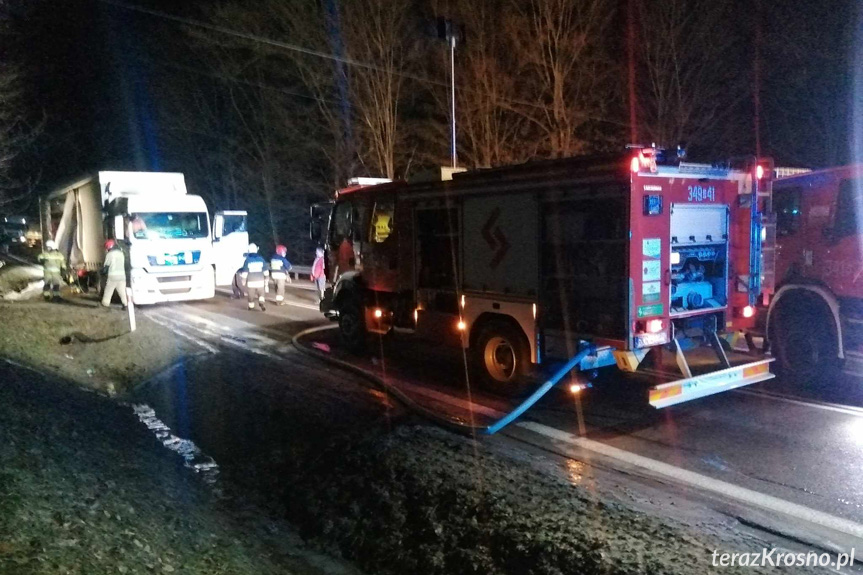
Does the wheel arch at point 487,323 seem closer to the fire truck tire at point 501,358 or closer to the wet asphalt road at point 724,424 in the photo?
the fire truck tire at point 501,358

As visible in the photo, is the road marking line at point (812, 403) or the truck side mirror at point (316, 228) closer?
the road marking line at point (812, 403)

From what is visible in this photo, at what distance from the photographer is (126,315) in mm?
15352

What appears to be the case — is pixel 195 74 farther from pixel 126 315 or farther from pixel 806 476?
pixel 806 476

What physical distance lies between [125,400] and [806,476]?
302 inches

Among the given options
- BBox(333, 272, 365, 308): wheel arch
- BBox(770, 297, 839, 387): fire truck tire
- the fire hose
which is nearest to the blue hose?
the fire hose

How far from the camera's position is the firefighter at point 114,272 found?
55.4 feet

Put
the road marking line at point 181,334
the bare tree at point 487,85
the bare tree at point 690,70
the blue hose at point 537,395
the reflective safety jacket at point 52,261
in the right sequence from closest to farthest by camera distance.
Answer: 1. the blue hose at point 537,395
2. the road marking line at point 181,334
3. the reflective safety jacket at point 52,261
4. the bare tree at point 690,70
5. the bare tree at point 487,85

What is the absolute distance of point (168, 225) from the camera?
59.2 ft

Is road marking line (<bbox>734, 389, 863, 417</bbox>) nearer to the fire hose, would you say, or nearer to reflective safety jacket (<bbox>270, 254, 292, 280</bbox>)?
the fire hose

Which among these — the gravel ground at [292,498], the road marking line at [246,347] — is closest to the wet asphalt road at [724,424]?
the road marking line at [246,347]

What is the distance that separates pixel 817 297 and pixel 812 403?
5.22 ft

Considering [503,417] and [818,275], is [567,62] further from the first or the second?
[503,417]

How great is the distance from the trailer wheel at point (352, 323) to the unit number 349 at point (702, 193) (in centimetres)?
554

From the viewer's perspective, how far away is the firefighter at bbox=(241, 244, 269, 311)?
16656 millimetres
